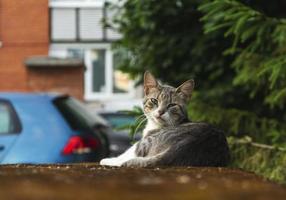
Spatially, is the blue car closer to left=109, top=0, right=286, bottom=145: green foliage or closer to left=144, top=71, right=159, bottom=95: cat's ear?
left=109, top=0, right=286, bottom=145: green foliage

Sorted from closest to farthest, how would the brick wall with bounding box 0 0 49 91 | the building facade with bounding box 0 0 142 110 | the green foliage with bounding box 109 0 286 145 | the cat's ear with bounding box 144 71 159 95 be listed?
the cat's ear with bounding box 144 71 159 95 → the green foliage with bounding box 109 0 286 145 → the building facade with bounding box 0 0 142 110 → the brick wall with bounding box 0 0 49 91

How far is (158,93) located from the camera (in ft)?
17.1

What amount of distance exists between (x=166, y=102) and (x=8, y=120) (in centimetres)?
416

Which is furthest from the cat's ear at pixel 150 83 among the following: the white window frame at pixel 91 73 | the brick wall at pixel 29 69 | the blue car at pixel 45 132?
the white window frame at pixel 91 73

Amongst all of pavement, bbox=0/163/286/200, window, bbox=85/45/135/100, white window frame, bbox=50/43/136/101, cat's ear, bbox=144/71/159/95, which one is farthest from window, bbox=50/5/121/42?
pavement, bbox=0/163/286/200

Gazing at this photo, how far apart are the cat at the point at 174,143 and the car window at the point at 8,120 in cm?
401

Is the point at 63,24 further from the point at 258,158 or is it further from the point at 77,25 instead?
the point at 258,158

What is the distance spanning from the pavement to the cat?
924 mm

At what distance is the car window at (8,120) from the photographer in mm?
8914

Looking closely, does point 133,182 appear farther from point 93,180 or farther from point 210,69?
point 210,69

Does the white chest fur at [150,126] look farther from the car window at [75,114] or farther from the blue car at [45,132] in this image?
the car window at [75,114]

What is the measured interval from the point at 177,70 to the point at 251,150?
170 centimetres

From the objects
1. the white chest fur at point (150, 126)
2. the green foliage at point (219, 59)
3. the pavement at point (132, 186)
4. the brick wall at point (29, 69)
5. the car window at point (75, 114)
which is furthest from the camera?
the brick wall at point (29, 69)

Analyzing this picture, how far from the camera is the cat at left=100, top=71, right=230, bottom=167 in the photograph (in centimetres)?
406
